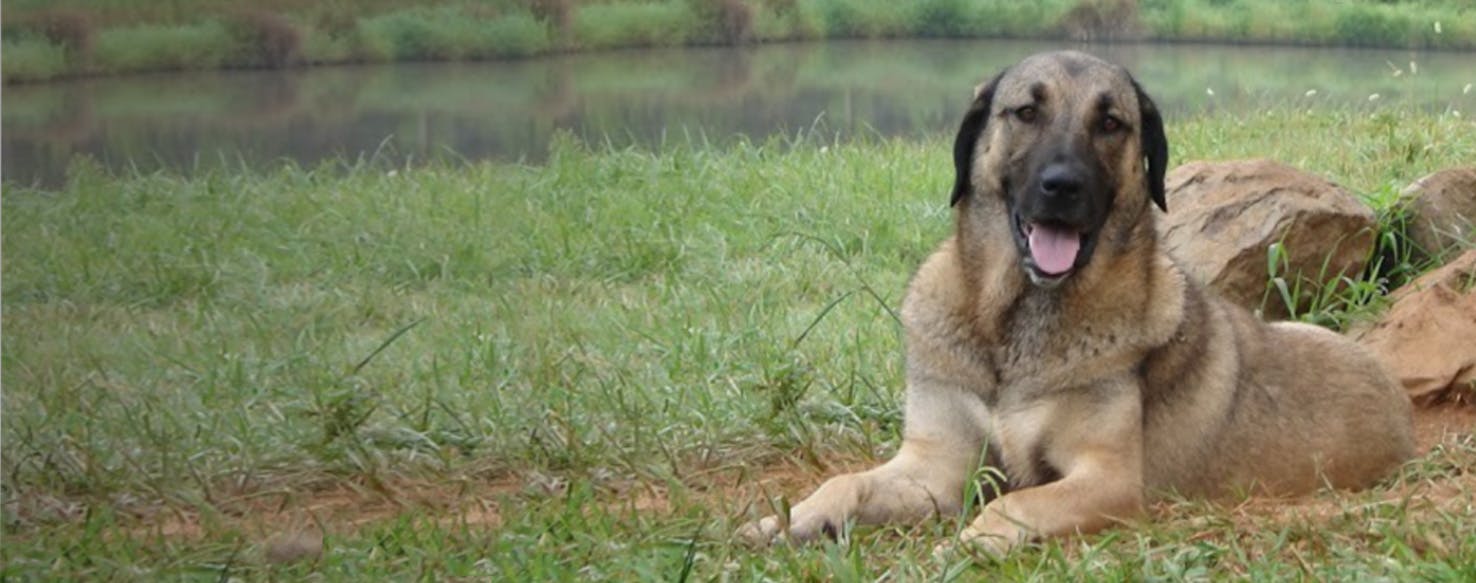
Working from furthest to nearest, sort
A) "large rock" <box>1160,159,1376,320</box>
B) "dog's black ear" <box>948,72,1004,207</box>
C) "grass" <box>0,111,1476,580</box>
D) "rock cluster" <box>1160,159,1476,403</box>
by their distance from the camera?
"large rock" <box>1160,159,1376,320</box>, "rock cluster" <box>1160,159,1476,403</box>, "dog's black ear" <box>948,72,1004,207</box>, "grass" <box>0,111,1476,580</box>

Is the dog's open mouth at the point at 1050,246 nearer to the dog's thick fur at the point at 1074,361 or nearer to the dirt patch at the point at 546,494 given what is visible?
the dog's thick fur at the point at 1074,361

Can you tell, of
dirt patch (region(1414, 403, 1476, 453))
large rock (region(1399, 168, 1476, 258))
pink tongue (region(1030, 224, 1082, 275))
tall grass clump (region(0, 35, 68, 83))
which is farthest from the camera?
large rock (region(1399, 168, 1476, 258))

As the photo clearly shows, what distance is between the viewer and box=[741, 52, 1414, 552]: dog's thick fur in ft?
16.3

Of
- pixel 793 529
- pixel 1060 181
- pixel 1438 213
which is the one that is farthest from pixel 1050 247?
pixel 1438 213

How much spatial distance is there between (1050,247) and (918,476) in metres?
0.59

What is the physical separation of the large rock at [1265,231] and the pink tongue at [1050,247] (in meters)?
1.83

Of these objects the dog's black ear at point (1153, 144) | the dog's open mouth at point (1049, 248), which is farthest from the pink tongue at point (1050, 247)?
the dog's black ear at point (1153, 144)

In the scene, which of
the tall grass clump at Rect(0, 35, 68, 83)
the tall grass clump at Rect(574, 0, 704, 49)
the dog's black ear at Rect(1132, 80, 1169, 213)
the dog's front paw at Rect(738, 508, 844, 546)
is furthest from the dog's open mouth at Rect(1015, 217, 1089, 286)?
the tall grass clump at Rect(0, 35, 68, 83)

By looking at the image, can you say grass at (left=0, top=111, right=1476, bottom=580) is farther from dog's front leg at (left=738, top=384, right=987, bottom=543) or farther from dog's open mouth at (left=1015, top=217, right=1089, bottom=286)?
dog's open mouth at (left=1015, top=217, right=1089, bottom=286)

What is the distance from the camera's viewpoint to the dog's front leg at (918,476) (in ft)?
16.4

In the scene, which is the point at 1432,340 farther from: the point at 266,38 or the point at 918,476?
the point at 266,38

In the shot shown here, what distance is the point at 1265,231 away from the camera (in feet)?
22.4

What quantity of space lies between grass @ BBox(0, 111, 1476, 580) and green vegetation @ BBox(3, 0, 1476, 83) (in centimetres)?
28

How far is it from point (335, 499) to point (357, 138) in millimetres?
784
